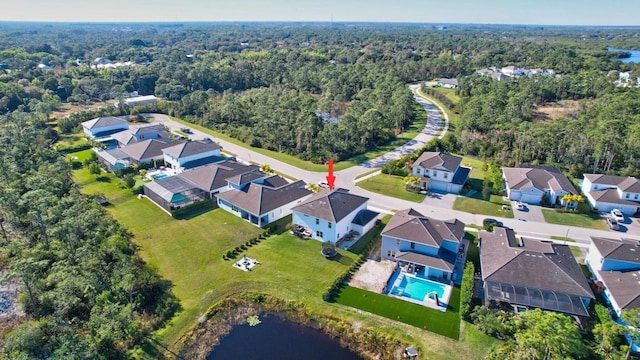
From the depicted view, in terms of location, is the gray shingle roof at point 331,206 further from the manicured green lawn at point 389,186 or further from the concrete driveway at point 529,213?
the concrete driveway at point 529,213

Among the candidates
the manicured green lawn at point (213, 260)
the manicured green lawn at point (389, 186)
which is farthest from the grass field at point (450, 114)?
the manicured green lawn at point (213, 260)

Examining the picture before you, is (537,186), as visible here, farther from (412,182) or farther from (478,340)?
(478,340)

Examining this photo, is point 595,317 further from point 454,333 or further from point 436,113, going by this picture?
point 436,113

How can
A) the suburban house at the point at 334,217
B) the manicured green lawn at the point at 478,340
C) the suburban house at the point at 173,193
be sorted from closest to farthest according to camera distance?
the manicured green lawn at the point at 478,340 → the suburban house at the point at 334,217 → the suburban house at the point at 173,193

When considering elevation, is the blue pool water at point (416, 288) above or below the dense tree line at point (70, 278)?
below

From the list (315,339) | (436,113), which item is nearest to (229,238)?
(315,339)

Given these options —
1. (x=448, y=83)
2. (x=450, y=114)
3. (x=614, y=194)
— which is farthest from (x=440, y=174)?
(x=448, y=83)

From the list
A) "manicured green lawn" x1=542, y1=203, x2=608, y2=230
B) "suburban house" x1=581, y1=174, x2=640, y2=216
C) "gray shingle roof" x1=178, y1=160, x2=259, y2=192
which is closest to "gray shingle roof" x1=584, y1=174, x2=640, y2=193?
"suburban house" x1=581, y1=174, x2=640, y2=216
